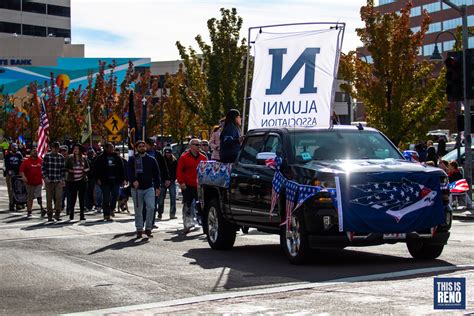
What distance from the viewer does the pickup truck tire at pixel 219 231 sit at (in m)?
15.8

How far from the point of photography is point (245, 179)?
48.6ft

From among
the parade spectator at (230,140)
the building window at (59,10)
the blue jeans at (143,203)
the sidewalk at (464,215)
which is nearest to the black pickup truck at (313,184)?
the parade spectator at (230,140)

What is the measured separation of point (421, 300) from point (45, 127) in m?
27.0

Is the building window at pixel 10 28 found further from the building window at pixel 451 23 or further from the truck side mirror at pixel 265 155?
the truck side mirror at pixel 265 155

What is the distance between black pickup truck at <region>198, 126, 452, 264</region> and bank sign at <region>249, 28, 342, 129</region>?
1.76m

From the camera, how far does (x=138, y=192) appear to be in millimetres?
18797

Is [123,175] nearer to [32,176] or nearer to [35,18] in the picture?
[32,176]

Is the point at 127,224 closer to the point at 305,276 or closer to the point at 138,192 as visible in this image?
the point at 138,192

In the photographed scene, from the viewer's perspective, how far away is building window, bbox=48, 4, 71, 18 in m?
128

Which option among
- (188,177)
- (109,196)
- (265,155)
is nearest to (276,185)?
(265,155)

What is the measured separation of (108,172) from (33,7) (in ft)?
343

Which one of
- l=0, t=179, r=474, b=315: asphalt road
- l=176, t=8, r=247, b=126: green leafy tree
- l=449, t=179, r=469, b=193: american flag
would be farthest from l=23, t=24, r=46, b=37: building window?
l=0, t=179, r=474, b=315: asphalt road

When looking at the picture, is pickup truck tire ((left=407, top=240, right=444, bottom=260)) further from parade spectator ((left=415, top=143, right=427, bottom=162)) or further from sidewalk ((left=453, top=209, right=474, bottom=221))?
parade spectator ((left=415, top=143, right=427, bottom=162))

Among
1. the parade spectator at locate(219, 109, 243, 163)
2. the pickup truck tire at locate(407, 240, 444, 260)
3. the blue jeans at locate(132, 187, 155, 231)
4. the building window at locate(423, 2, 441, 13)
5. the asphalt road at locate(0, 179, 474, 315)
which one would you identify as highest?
the building window at locate(423, 2, 441, 13)
